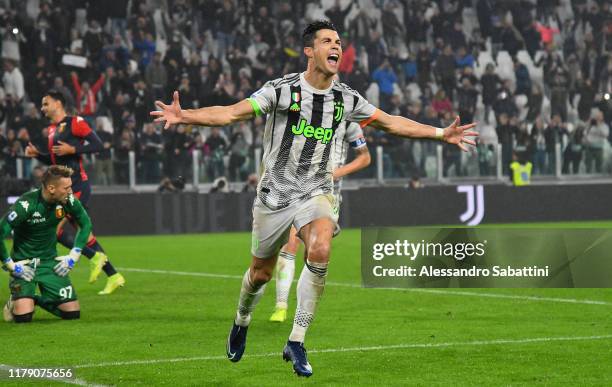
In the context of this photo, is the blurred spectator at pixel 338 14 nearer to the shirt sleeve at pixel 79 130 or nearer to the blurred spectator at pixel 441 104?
the blurred spectator at pixel 441 104

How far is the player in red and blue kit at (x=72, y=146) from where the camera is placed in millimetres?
12438

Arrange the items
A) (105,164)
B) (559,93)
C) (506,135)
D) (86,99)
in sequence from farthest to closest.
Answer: (559,93), (506,135), (86,99), (105,164)

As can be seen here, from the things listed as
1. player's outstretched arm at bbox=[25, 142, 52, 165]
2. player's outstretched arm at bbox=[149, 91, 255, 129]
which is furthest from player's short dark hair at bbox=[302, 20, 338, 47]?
player's outstretched arm at bbox=[25, 142, 52, 165]

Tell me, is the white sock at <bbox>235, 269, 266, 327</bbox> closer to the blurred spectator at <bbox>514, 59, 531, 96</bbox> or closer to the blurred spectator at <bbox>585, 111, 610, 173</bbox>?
the blurred spectator at <bbox>585, 111, 610, 173</bbox>

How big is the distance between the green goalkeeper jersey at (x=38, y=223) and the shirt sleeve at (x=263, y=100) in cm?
382

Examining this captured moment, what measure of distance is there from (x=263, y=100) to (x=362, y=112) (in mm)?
809

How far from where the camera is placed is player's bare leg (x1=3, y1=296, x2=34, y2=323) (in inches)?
404

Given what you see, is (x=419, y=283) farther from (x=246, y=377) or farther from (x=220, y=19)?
(x=220, y=19)

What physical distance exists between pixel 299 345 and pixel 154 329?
9.76ft

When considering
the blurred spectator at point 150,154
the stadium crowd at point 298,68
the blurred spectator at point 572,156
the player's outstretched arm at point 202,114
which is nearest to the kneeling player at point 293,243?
the player's outstretched arm at point 202,114

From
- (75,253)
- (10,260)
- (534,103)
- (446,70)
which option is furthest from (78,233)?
(534,103)

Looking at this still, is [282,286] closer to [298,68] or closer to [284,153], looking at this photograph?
[284,153]

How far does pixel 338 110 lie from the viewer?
7520 millimetres

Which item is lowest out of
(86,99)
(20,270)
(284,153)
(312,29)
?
(20,270)
